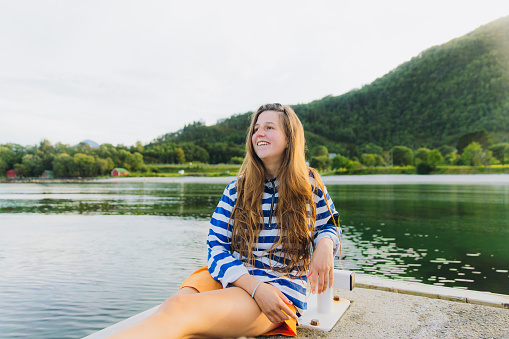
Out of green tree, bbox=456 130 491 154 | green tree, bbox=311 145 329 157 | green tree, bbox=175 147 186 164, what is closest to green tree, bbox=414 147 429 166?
green tree, bbox=456 130 491 154

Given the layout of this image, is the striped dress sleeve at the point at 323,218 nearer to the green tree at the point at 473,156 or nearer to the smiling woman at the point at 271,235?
the smiling woman at the point at 271,235

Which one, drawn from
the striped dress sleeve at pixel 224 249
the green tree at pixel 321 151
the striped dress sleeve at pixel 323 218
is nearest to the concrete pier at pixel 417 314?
the striped dress sleeve at pixel 224 249

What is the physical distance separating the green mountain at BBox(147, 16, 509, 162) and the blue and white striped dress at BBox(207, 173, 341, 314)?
113 metres

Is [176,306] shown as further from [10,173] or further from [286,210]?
[10,173]

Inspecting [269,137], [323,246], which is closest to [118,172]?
[269,137]

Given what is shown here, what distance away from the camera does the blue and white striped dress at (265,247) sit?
2639 millimetres

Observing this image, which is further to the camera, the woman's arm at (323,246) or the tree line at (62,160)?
the tree line at (62,160)

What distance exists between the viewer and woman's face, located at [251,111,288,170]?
2.84 meters

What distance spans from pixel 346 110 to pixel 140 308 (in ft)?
554

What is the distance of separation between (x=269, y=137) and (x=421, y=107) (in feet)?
507

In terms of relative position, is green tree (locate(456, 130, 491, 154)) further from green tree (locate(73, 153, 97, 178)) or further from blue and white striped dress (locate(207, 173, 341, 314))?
blue and white striped dress (locate(207, 173, 341, 314))

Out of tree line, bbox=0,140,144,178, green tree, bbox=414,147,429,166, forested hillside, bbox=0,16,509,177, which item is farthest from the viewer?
tree line, bbox=0,140,144,178

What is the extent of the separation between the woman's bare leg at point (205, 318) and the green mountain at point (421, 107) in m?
114

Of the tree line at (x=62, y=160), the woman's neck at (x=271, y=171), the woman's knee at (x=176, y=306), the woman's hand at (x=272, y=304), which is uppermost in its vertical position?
the tree line at (x=62, y=160)
